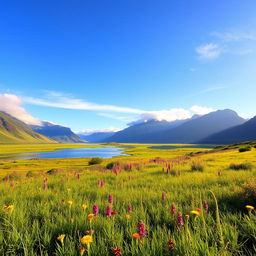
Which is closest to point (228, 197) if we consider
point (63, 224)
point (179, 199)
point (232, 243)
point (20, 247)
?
point (179, 199)

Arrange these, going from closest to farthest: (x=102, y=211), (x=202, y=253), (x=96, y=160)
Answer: (x=202, y=253), (x=102, y=211), (x=96, y=160)

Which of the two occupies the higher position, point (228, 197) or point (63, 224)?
point (63, 224)

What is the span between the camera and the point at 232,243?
2.27 metres

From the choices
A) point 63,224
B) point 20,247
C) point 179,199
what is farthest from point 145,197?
point 20,247

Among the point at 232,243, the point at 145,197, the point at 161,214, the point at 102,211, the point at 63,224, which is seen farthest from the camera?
the point at 145,197

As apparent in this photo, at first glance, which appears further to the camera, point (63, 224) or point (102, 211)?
point (102, 211)

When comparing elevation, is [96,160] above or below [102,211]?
below

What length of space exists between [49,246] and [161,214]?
2.16 metres

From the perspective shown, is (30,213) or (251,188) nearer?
(30,213)

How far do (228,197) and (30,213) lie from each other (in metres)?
5.02

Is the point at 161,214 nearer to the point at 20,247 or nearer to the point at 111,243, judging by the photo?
the point at 111,243

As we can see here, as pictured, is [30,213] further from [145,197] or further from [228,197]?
[228,197]

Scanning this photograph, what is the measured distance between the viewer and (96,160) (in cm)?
4250

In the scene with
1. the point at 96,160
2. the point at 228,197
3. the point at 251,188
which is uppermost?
the point at 251,188
